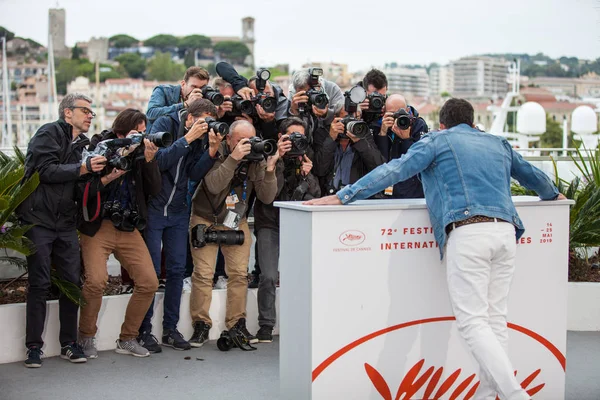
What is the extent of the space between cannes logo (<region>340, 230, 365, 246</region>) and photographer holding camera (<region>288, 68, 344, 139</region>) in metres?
2.38

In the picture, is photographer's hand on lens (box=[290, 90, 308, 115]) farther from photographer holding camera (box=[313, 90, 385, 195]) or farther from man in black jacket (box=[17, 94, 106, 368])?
man in black jacket (box=[17, 94, 106, 368])

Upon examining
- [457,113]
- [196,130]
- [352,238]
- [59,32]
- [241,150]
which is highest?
[59,32]

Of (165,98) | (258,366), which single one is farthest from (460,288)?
(165,98)

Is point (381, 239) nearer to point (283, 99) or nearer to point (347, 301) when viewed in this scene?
point (347, 301)

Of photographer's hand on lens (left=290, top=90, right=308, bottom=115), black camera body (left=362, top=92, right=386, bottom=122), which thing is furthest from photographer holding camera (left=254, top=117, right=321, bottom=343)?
black camera body (left=362, top=92, right=386, bottom=122)

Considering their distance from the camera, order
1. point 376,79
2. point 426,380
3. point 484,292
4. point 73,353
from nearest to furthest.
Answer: point 484,292
point 426,380
point 73,353
point 376,79

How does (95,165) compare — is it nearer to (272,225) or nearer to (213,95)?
(213,95)

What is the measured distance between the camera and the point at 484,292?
4230 millimetres

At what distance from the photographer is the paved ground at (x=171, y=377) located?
16.6 ft

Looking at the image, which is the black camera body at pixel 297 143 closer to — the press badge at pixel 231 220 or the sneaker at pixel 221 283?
the press badge at pixel 231 220

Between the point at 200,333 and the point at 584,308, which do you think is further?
the point at 584,308

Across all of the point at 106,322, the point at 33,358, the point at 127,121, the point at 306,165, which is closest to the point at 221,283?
the point at 106,322

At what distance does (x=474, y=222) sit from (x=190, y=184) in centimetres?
269

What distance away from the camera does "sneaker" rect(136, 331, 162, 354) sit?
600 cm
